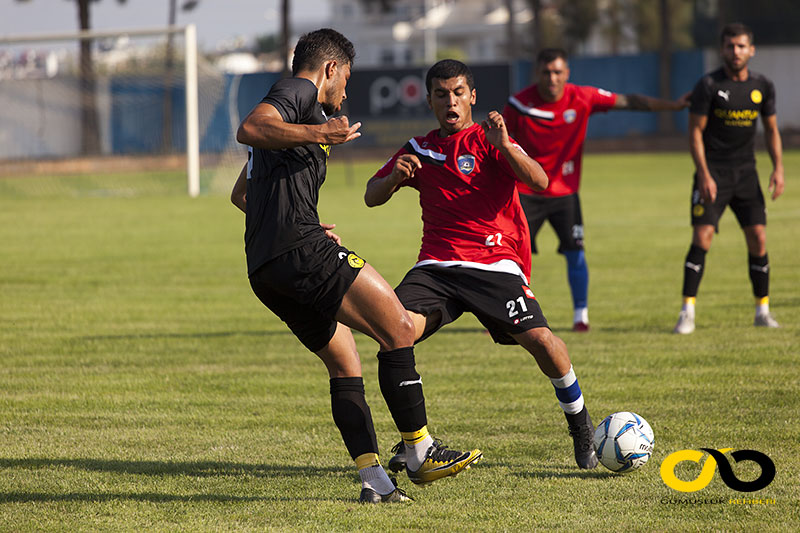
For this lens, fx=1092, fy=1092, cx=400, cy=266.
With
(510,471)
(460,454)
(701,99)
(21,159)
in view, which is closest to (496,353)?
(701,99)

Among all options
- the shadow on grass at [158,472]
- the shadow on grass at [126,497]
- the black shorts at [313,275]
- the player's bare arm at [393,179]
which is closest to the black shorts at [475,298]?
the player's bare arm at [393,179]

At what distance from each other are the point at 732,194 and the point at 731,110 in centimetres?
69

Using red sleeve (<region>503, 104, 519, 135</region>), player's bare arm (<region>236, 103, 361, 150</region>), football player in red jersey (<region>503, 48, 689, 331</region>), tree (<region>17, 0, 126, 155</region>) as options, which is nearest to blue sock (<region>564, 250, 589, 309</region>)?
football player in red jersey (<region>503, 48, 689, 331</region>)

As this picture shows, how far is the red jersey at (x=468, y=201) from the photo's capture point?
5.38 meters

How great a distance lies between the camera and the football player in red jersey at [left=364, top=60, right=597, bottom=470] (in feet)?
16.9

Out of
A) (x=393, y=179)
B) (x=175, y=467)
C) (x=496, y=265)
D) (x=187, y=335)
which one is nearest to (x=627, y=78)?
→ (x=187, y=335)

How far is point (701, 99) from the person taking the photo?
8867 mm

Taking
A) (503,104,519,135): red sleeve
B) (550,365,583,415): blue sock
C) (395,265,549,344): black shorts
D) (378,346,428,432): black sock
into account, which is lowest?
(550,365,583,415): blue sock

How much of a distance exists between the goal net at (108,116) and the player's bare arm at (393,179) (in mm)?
24003

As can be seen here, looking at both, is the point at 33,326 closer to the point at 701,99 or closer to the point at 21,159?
the point at 701,99

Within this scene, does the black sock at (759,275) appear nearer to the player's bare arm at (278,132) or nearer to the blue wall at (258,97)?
the player's bare arm at (278,132)

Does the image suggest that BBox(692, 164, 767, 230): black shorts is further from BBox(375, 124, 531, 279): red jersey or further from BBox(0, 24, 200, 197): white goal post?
BBox(0, 24, 200, 197): white goal post

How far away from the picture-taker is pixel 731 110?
894 cm

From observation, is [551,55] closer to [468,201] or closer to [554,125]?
[554,125]
